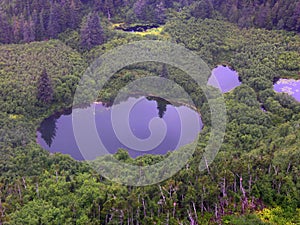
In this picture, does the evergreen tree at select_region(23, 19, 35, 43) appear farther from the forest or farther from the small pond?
the small pond

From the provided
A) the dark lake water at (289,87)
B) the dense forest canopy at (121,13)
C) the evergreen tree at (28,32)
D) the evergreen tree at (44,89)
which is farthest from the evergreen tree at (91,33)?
the dark lake water at (289,87)

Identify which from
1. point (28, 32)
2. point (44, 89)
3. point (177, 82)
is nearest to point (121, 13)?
point (28, 32)

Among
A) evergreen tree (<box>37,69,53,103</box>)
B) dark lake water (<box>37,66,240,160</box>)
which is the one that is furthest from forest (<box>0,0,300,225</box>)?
dark lake water (<box>37,66,240,160</box>)

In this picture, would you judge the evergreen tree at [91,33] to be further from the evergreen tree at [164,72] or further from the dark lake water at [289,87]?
the dark lake water at [289,87]

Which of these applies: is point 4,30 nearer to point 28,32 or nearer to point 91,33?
point 28,32

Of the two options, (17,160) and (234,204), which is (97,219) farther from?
(17,160)
